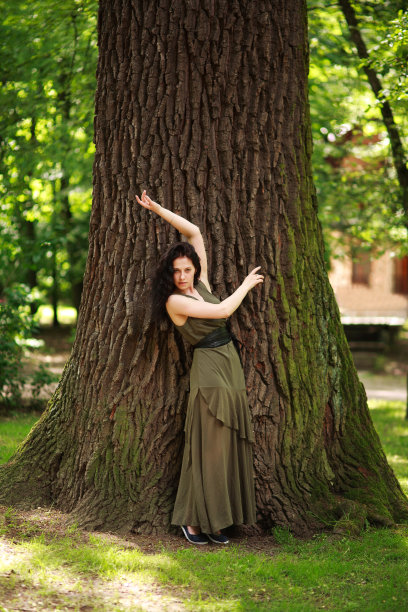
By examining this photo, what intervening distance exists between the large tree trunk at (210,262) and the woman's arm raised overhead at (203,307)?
0.96 feet

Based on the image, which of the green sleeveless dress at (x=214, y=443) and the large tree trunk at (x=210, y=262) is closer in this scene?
the green sleeveless dress at (x=214, y=443)

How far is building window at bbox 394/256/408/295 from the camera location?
92.5 feet

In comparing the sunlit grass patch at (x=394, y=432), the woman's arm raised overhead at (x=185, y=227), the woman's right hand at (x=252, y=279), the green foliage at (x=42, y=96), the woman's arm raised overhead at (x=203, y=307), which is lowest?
the sunlit grass patch at (x=394, y=432)

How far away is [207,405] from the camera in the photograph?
4.60 metres

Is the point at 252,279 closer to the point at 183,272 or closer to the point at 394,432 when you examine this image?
the point at 183,272

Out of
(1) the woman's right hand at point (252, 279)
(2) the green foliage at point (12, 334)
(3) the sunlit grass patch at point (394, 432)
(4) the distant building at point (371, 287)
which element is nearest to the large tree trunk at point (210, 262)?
(1) the woman's right hand at point (252, 279)

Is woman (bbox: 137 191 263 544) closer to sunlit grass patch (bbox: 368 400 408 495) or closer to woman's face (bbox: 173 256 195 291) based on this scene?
woman's face (bbox: 173 256 195 291)

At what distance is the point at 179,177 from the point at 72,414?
1923 mm

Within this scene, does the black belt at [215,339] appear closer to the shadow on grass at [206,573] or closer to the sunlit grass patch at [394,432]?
the shadow on grass at [206,573]

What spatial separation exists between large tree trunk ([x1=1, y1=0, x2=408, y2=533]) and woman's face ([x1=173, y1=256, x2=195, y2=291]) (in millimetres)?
327

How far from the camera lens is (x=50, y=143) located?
1068cm

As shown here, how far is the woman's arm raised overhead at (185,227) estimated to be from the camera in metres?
4.70

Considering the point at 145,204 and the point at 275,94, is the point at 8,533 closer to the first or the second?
the point at 145,204

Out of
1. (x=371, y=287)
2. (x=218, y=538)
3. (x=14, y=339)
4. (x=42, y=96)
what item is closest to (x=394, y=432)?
(x=14, y=339)
